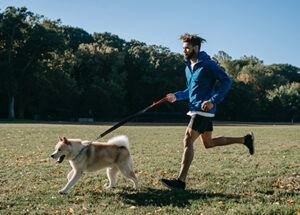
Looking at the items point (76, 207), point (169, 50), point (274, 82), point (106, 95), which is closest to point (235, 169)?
point (76, 207)

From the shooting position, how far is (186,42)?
7.61m

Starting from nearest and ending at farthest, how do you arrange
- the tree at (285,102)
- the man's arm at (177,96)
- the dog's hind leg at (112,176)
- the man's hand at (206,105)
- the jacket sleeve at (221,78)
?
1. the man's hand at (206,105)
2. the jacket sleeve at (221,78)
3. the dog's hind leg at (112,176)
4. the man's arm at (177,96)
5. the tree at (285,102)

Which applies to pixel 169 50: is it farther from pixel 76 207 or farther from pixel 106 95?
pixel 76 207

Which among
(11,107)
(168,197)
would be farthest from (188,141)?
(11,107)

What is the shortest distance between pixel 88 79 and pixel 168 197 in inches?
2250

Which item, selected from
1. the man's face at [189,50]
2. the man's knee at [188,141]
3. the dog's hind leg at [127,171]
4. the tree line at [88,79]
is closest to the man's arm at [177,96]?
the man's face at [189,50]

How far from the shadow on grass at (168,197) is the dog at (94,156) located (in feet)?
1.84

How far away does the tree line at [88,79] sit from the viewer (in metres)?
56.2

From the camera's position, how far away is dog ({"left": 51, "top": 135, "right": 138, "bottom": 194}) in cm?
772

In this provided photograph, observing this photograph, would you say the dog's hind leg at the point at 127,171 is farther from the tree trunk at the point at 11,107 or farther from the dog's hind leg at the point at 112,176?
the tree trunk at the point at 11,107

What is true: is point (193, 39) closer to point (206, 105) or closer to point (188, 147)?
point (206, 105)

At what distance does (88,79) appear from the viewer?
6338 centimetres

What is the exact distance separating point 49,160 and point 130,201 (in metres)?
5.89

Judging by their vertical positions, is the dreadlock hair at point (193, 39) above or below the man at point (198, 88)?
above
